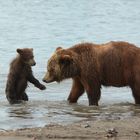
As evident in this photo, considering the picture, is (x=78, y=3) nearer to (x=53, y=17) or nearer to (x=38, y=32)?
(x=53, y=17)

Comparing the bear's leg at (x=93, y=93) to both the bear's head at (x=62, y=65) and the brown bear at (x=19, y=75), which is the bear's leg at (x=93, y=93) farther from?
the brown bear at (x=19, y=75)

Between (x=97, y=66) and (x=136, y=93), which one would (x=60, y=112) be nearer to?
(x=97, y=66)

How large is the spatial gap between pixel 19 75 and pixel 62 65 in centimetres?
110

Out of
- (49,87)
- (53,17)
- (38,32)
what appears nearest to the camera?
(49,87)

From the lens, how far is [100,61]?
11219 millimetres

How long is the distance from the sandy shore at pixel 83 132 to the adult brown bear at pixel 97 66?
2536 millimetres

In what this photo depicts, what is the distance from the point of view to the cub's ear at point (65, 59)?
1113cm

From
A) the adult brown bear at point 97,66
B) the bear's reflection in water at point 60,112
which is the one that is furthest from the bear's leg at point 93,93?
the bear's reflection in water at point 60,112

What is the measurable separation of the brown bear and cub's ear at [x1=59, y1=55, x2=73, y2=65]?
35.3 inches

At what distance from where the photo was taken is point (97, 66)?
11195 millimetres

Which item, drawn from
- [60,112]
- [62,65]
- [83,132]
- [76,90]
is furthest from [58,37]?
[83,132]

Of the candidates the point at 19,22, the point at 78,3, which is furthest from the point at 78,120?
the point at 78,3

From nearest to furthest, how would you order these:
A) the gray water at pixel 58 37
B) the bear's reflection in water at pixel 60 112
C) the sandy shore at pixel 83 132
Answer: the sandy shore at pixel 83 132
the bear's reflection in water at pixel 60 112
the gray water at pixel 58 37

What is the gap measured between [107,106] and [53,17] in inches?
905
